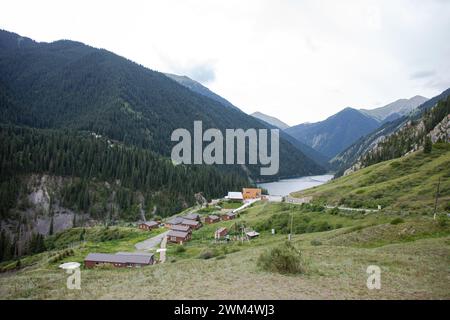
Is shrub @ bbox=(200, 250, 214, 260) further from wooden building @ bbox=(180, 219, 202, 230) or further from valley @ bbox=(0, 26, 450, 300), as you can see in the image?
wooden building @ bbox=(180, 219, 202, 230)

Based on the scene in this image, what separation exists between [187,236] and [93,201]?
85.7 m

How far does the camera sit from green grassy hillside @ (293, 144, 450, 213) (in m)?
59.5

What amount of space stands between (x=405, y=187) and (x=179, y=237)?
52.2m

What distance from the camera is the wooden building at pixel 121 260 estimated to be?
1965 inches

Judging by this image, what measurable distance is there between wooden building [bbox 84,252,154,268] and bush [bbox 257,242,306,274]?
30.6 meters

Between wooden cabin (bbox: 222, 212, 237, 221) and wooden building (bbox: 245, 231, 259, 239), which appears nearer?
wooden building (bbox: 245, 231, 259, 239)

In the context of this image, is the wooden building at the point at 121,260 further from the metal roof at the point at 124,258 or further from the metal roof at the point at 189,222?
the metal roof at the point at 189,222

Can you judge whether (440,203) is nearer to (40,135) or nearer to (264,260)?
(264,260)

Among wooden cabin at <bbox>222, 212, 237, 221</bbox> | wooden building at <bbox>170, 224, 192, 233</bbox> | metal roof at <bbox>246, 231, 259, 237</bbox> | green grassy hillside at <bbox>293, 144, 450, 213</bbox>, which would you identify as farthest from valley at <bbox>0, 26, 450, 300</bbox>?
wooden cabin at <bbox>222, 212, 237, 221</bbox>

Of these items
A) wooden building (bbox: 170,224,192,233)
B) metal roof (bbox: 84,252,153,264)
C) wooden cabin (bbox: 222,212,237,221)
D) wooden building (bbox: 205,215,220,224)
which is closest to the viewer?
metal roof (bbox: 84,252,153,264)

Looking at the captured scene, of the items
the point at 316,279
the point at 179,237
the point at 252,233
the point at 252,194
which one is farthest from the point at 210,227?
the point at 316,279

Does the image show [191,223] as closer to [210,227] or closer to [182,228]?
[210,227]

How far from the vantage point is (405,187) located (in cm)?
7106

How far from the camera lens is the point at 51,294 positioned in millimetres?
20344
